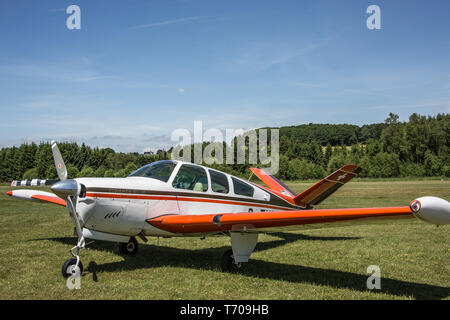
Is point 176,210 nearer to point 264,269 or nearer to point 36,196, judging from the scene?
point 264,269

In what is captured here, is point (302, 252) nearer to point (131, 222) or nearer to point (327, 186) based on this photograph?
point (327, 186)

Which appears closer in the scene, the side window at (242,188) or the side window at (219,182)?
the side window at (219,182)

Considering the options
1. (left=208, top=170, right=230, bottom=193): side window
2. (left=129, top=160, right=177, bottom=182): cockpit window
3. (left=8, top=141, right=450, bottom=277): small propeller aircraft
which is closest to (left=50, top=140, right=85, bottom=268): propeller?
(left=8, top=141, right=450, bottom=277): small propeller aircraft

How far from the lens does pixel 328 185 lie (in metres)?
8.31

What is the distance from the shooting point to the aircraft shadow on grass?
17.6 ft

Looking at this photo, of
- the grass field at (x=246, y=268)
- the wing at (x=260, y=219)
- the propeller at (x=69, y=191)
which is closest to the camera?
the wing at (x=260, y=219)

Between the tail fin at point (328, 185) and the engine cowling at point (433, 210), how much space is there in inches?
141

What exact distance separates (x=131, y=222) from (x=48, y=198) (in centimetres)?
428

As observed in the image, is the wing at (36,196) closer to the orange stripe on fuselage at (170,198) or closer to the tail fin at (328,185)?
the orange stripe on fuselage at (170,198)

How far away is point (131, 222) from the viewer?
6.14m

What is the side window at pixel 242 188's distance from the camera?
24.8 ft

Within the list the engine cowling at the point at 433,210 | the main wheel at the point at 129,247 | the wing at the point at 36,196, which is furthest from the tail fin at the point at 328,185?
the wing at the point at 36,196

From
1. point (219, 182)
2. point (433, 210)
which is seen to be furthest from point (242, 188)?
point (433, 210)
